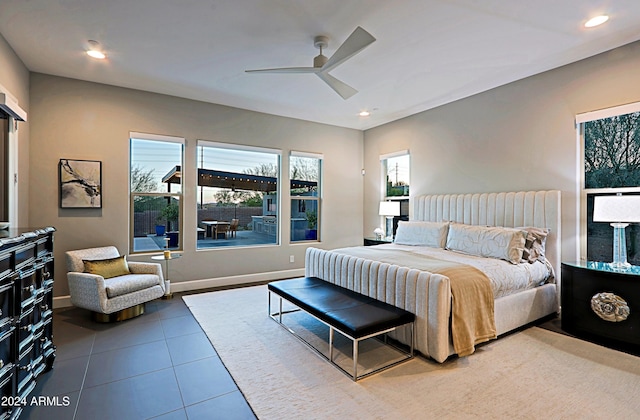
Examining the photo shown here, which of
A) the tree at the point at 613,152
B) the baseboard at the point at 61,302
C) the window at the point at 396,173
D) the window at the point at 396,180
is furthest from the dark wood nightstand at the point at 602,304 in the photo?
the baseboard at the point at 61,302

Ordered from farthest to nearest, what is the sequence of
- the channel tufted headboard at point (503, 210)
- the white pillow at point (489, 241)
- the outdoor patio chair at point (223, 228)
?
the outdoor patio chair at point (223, 228) < the channel tufted headboard at point (503, 210) < the white pillow at point (489, 241)

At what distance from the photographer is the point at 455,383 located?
235 centimetres

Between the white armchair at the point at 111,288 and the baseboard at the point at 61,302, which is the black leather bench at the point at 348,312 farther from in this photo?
the baseboard at the point at 61,302

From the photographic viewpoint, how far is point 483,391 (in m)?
2.25

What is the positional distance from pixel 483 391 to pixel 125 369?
9.09ft

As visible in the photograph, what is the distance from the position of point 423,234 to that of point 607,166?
2.21 m

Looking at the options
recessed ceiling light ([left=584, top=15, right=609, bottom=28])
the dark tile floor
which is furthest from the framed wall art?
recessed ceiling light ([left=584, top=15, right=609, bottom=28])

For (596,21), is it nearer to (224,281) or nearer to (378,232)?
(378,232)

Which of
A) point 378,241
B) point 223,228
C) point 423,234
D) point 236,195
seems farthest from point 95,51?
point 378,241

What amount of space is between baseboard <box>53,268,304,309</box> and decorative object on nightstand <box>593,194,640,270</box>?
443cm

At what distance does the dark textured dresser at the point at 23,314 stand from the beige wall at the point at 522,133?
5.01 metres

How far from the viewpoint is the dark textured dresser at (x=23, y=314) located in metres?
1.76

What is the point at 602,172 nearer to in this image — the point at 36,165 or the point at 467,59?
the point at 467,59

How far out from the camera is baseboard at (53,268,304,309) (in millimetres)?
4125
